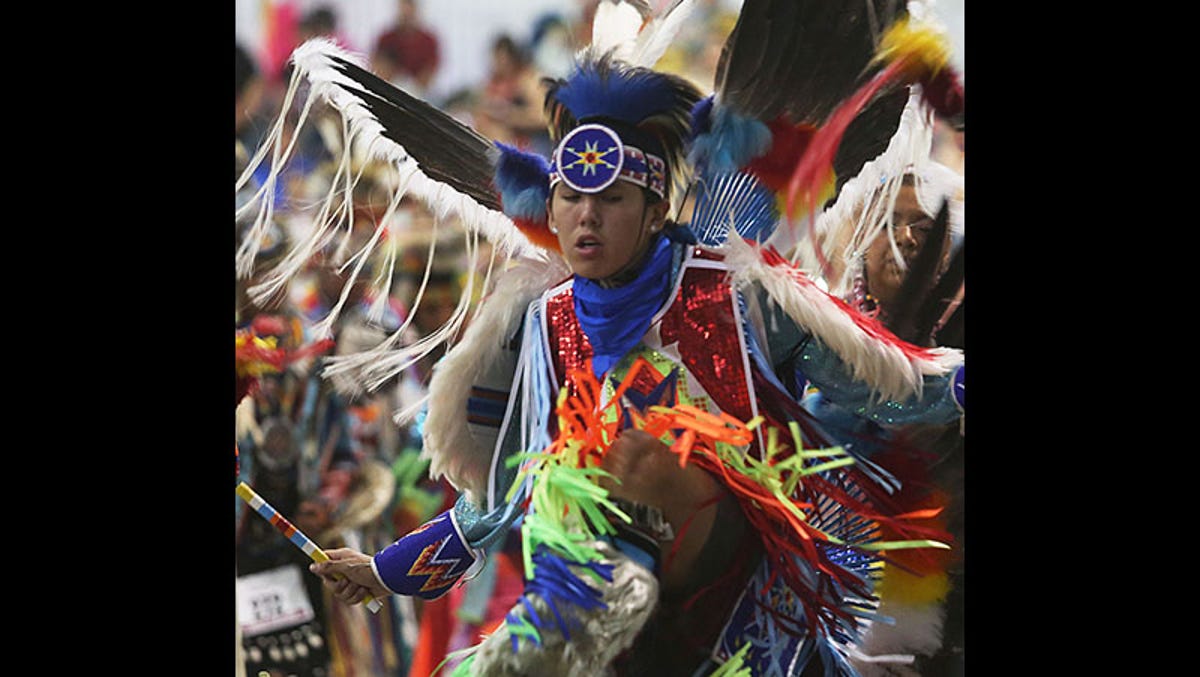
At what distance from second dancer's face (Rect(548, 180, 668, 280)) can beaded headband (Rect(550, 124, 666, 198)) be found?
17mm

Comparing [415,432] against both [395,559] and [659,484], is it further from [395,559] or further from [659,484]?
[659,484]

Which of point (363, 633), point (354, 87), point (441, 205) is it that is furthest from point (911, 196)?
point (363, 633)

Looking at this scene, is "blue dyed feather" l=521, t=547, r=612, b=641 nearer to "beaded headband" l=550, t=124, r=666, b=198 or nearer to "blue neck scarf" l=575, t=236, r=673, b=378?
"blue neck scarf" l=575, t=236, r=673, b=378

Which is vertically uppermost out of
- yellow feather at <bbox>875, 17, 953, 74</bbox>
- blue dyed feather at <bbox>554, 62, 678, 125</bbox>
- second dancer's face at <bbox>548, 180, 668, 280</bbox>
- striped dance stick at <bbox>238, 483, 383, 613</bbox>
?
yellow feather at <bbox>875, 17, 953, 74</bbox>

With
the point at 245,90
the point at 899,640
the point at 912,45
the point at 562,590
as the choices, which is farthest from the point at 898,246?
the point at 245,90

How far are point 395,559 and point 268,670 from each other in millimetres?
487

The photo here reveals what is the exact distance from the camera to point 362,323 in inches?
126

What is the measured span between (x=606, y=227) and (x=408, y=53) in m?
0.62

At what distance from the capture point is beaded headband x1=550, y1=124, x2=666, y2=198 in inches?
113

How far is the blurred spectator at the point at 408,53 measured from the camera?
Answer: 3.14 m

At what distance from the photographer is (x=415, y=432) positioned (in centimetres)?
318

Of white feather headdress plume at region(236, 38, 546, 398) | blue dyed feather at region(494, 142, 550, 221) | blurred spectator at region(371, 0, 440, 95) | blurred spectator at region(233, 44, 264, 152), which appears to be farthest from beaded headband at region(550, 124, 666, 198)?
blurred spectator at region(233, 44, 264, 152)

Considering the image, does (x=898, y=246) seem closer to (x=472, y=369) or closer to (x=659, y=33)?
(x=659, y=33)

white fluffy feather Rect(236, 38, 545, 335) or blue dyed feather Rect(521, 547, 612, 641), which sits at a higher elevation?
white fluffy feather Rect(236, 38, 545, 335)
